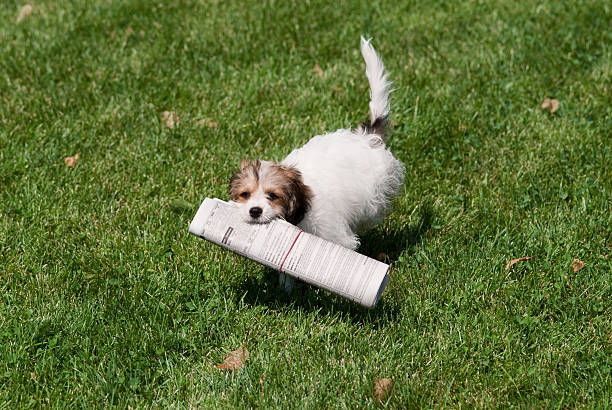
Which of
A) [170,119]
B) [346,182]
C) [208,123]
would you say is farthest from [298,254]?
[170,119]

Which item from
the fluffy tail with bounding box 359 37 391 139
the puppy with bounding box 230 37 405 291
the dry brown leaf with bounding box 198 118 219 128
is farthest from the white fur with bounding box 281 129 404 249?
the dry brown leaf with bounding box 198 118 219 128

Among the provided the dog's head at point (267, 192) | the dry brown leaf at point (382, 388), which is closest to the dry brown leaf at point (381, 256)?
the dog's head at point (267, 192)

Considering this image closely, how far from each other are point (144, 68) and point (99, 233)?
2746mm

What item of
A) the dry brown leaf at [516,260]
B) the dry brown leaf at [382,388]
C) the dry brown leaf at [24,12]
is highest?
the dry brown leaf at [516,260]

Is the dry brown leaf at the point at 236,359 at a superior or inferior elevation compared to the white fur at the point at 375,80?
inferior

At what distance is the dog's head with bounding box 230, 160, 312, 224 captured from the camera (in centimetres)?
410

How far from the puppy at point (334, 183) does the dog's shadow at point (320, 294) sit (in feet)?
0.36

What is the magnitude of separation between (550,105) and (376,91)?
8.13 ft

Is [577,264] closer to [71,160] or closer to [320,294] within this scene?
[320,294]

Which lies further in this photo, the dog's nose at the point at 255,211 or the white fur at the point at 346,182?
the white fur at the point at 346,182

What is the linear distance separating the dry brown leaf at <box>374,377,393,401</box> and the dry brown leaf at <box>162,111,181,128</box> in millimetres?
3666

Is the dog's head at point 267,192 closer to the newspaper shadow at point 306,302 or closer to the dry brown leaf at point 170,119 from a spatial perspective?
the newspaper shadow at point 306,302

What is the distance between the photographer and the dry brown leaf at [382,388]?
12.6 feet

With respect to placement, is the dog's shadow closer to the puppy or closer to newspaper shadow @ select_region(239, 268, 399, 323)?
newspaper shadow @ select_region(239, 268, 399, 323)
